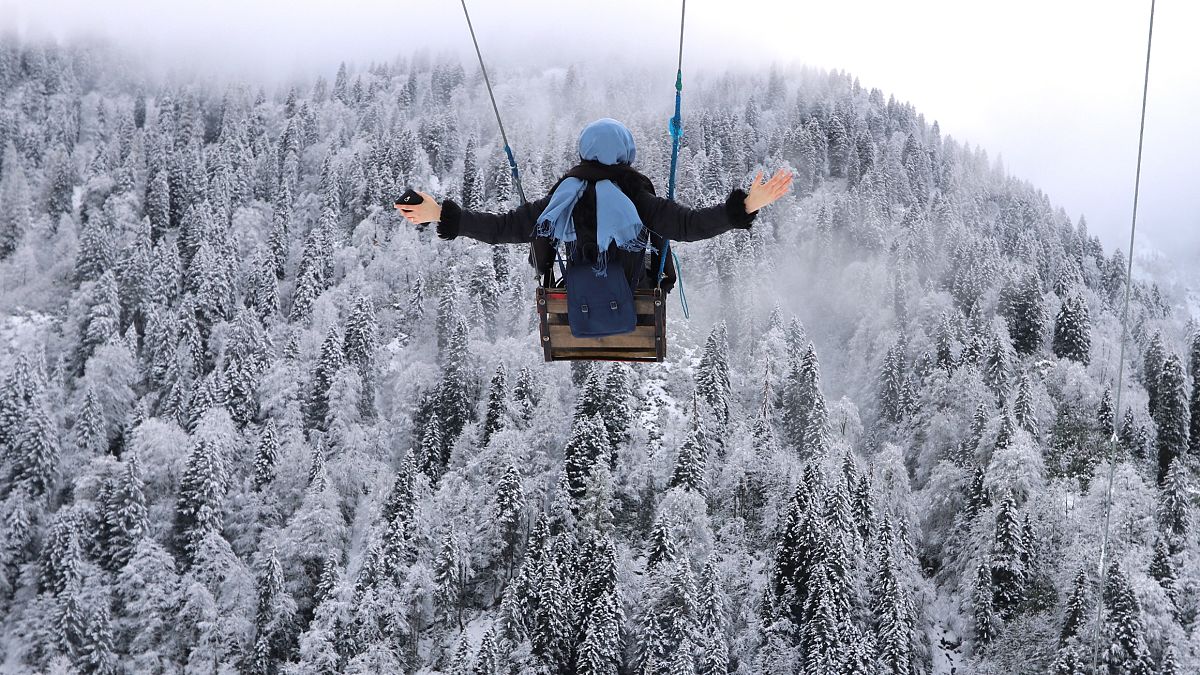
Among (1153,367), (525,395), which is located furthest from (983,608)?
(525,395)

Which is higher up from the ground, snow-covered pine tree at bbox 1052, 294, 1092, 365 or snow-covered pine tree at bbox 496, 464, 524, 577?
snow-covered pine tree at bbox 1052, 294, 1092, 365

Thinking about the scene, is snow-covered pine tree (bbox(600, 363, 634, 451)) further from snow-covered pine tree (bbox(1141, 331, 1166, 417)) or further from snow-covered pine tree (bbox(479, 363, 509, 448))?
snow-covered pine tree (bbox(1141, 331, 1166, 417))

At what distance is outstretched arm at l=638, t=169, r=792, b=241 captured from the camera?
24.8 feet

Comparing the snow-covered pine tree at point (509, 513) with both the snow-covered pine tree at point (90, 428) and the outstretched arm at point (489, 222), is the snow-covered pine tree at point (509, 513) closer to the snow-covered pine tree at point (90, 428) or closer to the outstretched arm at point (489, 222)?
the snow-covered pine tree at point (90, 428)

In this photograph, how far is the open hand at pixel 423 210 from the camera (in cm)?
854

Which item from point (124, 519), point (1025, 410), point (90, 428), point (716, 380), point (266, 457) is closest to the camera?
point (124, 519)

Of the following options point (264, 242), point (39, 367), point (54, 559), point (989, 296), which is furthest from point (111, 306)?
point (989, 296)

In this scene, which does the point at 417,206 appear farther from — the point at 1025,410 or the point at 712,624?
the point at 1025,410

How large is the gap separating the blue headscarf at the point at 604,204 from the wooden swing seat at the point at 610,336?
81 centimetres

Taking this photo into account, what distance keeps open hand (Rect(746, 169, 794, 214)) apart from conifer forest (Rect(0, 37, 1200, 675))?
935 inches

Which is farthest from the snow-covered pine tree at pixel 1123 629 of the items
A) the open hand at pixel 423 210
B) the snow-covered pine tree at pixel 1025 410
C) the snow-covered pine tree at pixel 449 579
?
the open hand at pixel 423 210

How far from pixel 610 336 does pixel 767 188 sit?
2.87 metres

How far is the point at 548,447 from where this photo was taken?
74.7 m

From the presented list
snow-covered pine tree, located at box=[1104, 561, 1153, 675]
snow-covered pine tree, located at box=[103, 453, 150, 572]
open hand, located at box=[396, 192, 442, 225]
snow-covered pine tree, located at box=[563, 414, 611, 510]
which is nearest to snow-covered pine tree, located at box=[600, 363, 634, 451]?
snow-covered pine tree, located at box=[563, 414, 611, 510]
